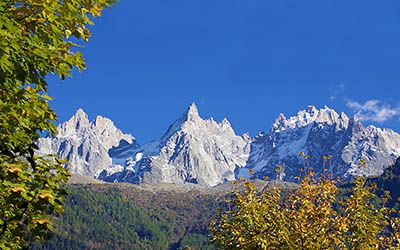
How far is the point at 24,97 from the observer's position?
1142cm

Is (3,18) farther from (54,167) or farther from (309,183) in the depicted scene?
(309,183)

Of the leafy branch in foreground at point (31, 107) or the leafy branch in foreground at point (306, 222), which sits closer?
the leafy branch in foreground at point (31, 107)

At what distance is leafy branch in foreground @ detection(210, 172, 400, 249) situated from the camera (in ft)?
66.1

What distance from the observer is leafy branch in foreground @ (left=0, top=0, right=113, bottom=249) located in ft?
34.3

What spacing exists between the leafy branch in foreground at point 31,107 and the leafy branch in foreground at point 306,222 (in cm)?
901

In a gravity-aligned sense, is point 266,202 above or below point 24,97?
above

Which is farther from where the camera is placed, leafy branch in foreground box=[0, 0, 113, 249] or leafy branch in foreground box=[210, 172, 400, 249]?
leafy branch in foreground box=[210, 172, 400, 249]

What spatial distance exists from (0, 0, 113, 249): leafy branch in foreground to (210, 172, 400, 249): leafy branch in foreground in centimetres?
901

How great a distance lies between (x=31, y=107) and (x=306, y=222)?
45.2ft

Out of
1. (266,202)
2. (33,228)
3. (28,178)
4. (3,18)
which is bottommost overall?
(33,228)

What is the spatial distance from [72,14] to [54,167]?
383 centimetres

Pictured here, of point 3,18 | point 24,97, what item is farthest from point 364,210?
point 3,18

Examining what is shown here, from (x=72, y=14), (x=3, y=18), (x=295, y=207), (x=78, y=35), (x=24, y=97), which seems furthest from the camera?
(x=295, y=207)

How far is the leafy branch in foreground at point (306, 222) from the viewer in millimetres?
20156
